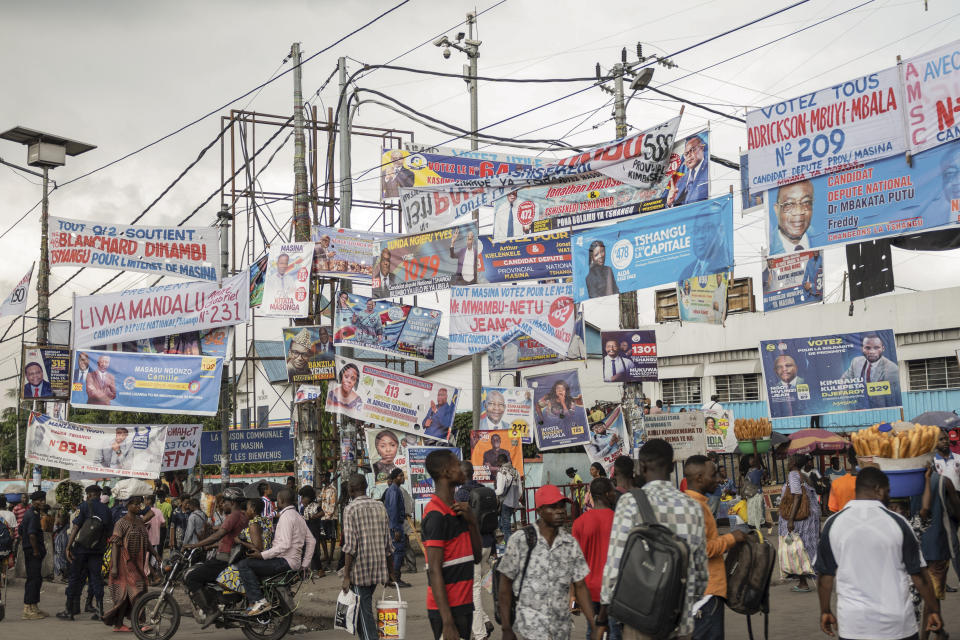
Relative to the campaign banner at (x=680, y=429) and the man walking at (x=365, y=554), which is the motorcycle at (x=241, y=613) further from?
the campaign banner at (x=680, y=429)

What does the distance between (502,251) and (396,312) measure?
273 cm

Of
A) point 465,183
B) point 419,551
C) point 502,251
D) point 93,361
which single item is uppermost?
point 465,183

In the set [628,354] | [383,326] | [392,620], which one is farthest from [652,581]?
[383,326]

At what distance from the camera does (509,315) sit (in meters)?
16.6

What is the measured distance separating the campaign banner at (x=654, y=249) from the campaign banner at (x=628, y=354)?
54.9 inches

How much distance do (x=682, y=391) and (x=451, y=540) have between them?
29.7m

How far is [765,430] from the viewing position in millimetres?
24000

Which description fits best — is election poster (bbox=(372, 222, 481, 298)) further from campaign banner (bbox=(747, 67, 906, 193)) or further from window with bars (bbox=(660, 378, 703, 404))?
window with bars (bbox=(660, 378, 703, 404))

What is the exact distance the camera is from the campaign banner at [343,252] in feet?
60.3

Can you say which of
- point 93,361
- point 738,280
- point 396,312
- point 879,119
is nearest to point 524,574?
point 879,119

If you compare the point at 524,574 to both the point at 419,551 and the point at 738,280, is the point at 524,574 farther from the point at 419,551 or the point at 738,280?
the point at 738,280

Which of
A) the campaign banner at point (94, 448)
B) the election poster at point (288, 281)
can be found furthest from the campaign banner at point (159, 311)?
the campaign banner at point (94, 448)

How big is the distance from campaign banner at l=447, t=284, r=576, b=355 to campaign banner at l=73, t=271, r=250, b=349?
210 inches

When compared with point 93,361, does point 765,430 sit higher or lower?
lower
